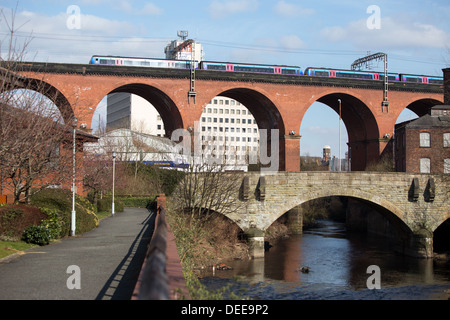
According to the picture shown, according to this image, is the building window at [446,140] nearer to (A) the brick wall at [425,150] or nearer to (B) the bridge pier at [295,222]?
(A) the brick wall at [425,150]

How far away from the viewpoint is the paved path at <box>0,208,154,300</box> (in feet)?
30.9

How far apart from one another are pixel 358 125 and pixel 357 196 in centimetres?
2182

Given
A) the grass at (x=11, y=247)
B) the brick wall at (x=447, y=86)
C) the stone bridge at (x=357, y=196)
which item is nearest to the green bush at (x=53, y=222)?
the grass at (x=11, y=247)

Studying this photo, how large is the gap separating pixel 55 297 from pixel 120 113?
114 meters

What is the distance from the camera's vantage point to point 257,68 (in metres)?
48.7

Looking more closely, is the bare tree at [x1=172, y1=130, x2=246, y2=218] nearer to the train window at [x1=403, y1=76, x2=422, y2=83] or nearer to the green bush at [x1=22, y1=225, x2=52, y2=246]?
the green bush at [x1=22, y1=225, x2=52, y2=246]

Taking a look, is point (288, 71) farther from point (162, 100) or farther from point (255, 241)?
point (255, 241)

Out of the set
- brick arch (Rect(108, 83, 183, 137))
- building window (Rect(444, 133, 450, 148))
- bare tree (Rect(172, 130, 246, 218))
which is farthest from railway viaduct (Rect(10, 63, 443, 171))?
bare tree (Rect(172, 130, 246, 218))

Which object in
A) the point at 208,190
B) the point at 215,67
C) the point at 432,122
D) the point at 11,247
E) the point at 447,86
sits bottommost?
the point at 11,247

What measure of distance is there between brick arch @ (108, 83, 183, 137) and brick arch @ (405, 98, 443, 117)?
25.0 meters

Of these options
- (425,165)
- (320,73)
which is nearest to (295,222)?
(425,165)

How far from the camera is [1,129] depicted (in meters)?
14.4
